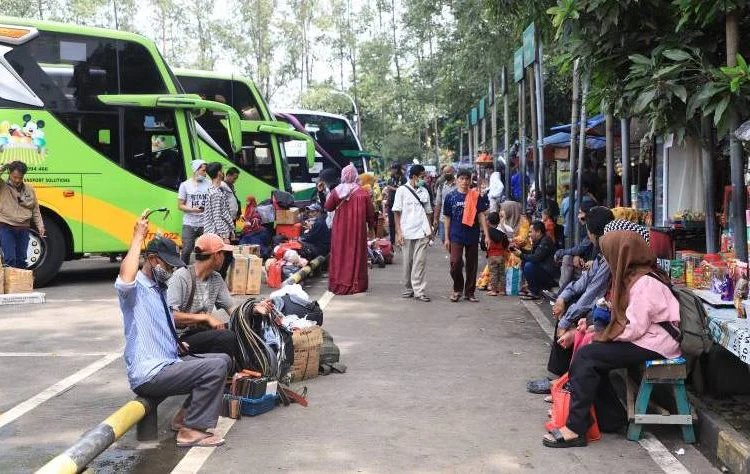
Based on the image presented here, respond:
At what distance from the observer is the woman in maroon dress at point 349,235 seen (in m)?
13.1

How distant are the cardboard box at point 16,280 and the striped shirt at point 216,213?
8.06 feet

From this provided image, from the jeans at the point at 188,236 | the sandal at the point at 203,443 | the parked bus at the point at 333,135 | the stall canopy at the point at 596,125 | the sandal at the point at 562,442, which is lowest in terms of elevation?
the sandal at the point at 562,442

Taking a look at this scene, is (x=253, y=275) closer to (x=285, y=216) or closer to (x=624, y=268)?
(x=285, y=216)

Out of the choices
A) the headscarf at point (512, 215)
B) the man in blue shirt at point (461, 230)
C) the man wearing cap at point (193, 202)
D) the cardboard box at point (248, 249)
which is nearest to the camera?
the man in blue shirt at point (461, 230)

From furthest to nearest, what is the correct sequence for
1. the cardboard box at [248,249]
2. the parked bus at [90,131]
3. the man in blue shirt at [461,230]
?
1. the cardboard box at [248,249]
2. the parked bus at [90,131]
3. the man in blue shirt at [461,230]

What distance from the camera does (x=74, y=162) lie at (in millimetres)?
13734

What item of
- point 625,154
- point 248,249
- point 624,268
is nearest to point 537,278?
point 625,154

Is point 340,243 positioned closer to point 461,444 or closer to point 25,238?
point 25,238

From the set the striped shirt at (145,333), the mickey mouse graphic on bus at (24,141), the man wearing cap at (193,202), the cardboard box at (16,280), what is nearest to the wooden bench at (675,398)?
the striped shirt at (145,333)

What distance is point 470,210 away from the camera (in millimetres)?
12266

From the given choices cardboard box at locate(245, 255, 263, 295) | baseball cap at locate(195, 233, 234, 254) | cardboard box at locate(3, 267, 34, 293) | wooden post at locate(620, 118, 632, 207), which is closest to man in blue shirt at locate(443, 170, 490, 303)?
wooden post at locate(620, 118, 632, 207)

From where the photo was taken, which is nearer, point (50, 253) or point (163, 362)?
point (163, 362)

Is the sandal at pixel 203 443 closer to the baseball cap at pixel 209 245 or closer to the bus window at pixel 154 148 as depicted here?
the baseball cap at pixel 209 245

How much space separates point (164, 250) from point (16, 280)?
733cm
